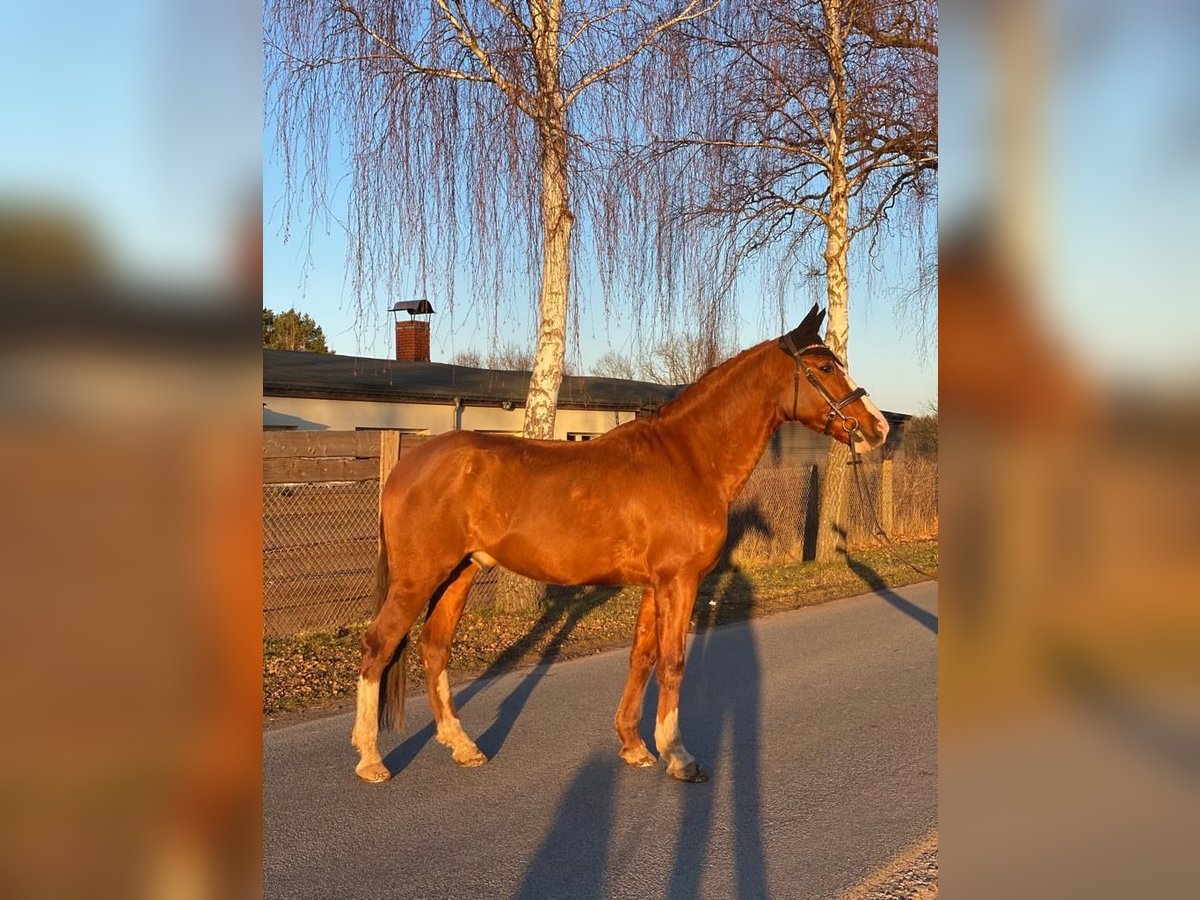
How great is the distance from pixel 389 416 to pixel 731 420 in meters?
12.8

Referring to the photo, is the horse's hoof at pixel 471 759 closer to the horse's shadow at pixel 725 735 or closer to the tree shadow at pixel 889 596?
the horse's shadow at pixel 725 735

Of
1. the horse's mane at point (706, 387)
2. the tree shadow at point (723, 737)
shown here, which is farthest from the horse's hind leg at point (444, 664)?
the horse's mane at point (706, 387)

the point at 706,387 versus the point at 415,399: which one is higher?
the point at 415,399

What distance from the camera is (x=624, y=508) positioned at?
193 inches

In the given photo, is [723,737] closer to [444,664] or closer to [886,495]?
[444,664]

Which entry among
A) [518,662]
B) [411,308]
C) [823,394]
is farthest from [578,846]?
[411,308]

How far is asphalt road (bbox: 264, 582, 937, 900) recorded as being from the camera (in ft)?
11.6

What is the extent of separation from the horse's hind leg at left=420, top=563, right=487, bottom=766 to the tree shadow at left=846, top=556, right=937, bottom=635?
5.82 meters

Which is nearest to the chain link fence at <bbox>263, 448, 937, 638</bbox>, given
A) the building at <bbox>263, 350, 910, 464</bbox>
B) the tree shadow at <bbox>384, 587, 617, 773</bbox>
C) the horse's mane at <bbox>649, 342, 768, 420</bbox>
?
the tree shadow at <bbox>384, 587, 617, 773</bbox>

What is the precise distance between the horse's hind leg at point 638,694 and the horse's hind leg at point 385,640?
1.17m

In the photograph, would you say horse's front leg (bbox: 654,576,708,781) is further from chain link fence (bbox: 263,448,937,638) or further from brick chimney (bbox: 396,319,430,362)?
brick chimney (bbox: 396,319,430,362)

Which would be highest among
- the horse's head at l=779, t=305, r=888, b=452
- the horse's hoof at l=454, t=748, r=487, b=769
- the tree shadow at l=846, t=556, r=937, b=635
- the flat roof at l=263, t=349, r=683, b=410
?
the flat roof at l=263, t=349, r=683, b=410
